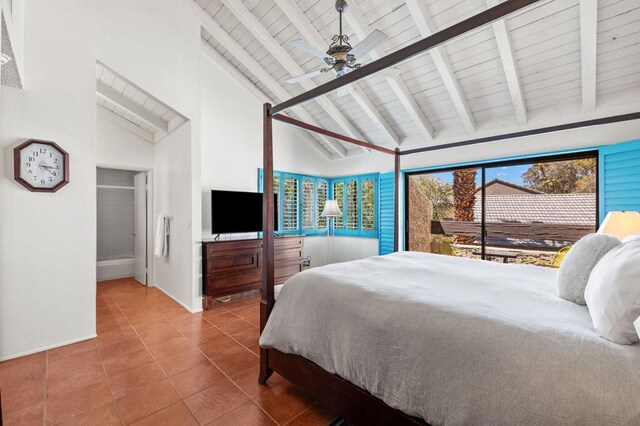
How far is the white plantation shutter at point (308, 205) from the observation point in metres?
5.78

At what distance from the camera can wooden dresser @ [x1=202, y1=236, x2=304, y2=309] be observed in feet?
12.3

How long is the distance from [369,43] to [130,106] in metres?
3.40

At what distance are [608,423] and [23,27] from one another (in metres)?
4.37

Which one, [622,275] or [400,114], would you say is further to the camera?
[400,114]

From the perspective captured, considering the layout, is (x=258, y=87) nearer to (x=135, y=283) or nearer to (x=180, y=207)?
(x=180, y=207)

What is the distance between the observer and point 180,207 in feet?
13.0

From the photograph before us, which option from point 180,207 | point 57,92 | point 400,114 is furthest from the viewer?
point 400,114

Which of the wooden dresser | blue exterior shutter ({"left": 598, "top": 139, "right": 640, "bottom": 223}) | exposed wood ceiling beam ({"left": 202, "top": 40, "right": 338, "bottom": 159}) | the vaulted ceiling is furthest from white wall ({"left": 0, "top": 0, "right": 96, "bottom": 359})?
blue exterior shutter ({"left": 598, "top": 139, "right": 640, "bottom": 223})

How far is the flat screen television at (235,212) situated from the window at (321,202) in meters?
0.80

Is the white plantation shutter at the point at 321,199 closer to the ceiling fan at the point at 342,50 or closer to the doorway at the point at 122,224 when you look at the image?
the doorway at the point at 122,224

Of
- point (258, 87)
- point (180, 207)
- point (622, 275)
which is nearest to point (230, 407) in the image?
point (622, 275)

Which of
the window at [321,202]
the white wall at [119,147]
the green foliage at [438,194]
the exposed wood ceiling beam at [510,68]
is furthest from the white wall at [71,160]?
the green foliage at [438,194]

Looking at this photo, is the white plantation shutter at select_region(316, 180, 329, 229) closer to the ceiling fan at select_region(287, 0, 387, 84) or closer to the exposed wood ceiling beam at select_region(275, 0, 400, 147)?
the exposed wood ceiling beam at select_region(275, 0, 400, 147)

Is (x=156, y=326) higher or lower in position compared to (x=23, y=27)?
lower
